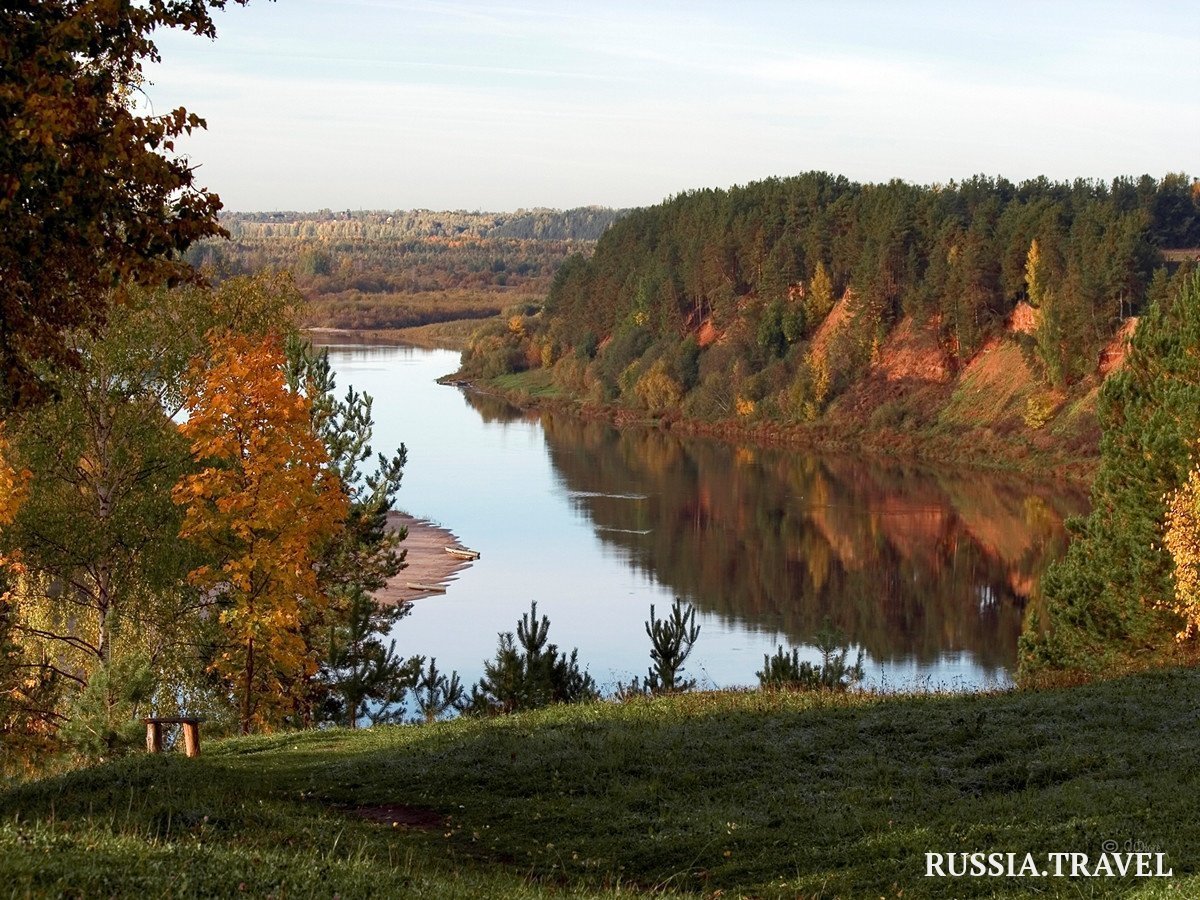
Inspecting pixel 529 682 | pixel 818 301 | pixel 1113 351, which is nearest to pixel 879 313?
pixel 818 301

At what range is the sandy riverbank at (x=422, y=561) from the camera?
51750mm

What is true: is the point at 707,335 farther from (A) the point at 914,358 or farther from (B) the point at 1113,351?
(B) the point at 1113,351

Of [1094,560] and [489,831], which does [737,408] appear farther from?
[489,831]

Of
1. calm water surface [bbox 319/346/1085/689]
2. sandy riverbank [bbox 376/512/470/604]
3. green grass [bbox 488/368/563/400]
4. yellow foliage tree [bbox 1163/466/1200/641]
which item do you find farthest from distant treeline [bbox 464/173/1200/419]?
yellow foliage tree [bbox 1163/466/1200/641]

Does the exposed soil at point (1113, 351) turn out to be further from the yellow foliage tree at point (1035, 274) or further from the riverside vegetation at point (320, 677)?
the riverside vegetation at point (320, 677)

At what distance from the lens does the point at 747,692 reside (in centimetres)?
2112

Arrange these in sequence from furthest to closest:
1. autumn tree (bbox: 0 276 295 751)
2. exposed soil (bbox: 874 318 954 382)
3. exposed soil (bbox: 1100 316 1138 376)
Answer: exposed soil (bbox: 874 318 954 382)
exposed soil (bbox: 1100 316 1138 376)
autumn tree (bbox: 0 276 295 751)

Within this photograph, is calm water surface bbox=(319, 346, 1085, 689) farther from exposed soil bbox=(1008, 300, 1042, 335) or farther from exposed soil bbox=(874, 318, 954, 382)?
exposed soil bbox=(1008, 300, 1042, 335)

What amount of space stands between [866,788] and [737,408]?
98909mm

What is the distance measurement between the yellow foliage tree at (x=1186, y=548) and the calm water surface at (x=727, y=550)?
5.11m

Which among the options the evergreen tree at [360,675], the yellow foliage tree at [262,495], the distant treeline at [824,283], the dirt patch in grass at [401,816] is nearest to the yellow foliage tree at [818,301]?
the distant treeline at [824,283]

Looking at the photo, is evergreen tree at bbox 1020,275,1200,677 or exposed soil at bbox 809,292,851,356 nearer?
evergreen tree at bbox 1020,275,1200,677

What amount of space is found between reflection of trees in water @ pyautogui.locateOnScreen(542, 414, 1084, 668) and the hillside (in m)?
10.4

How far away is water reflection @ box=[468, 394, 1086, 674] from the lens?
163ft
